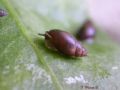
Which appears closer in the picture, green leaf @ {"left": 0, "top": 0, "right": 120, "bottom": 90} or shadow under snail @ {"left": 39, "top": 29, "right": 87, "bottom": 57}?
green leaf @ {"left": 0, "top": 0, "right": 120, "bottom": 90}

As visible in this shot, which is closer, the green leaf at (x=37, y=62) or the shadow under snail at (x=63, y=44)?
the green leaf at (x=37, y=62)

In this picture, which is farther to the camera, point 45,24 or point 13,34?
point 45,24

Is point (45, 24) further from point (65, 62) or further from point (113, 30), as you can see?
point (113, 30)

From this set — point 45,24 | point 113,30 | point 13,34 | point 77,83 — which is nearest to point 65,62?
point 77,83
